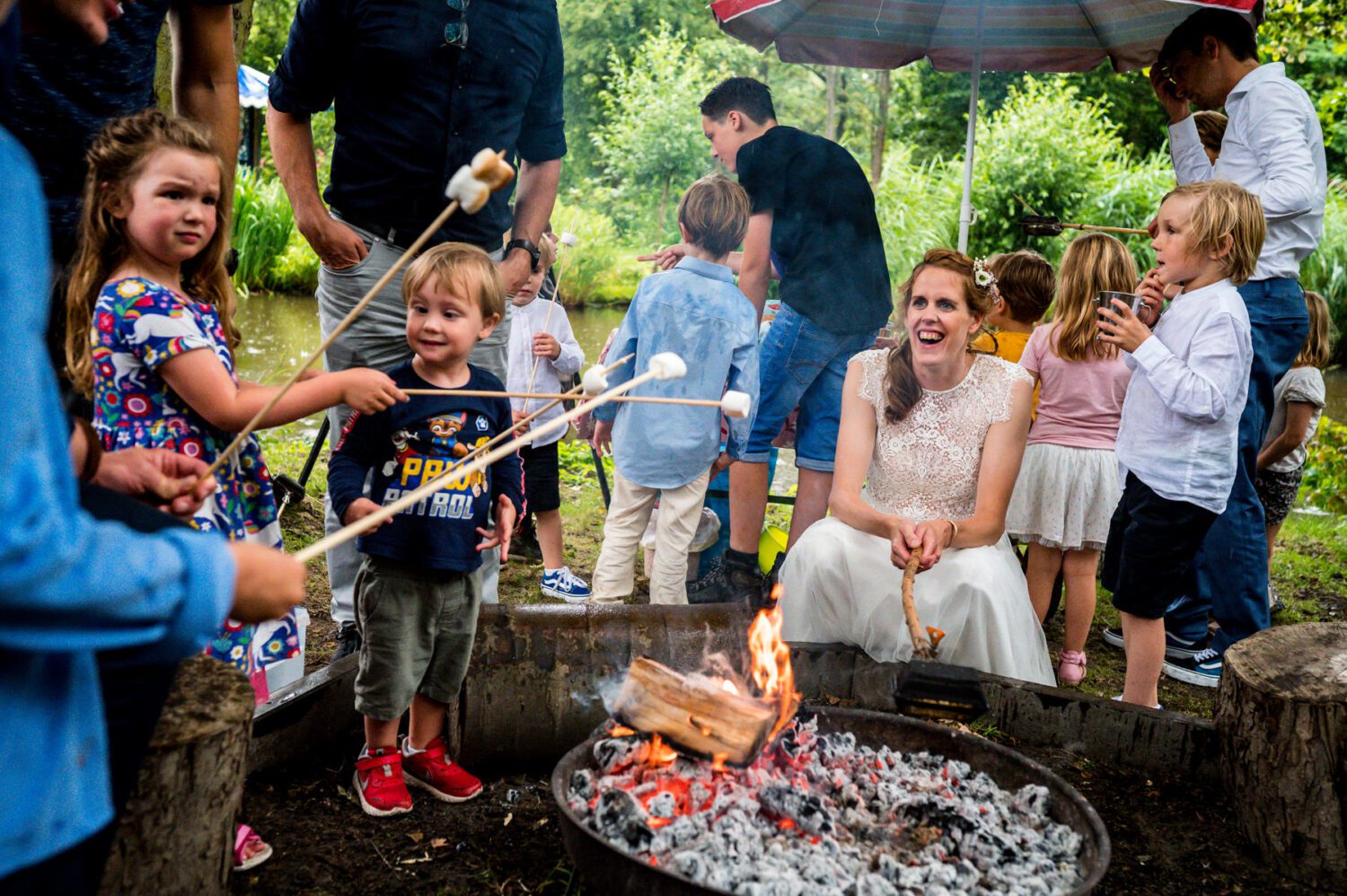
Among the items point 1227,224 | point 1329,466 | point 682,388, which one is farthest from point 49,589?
point 1329,466

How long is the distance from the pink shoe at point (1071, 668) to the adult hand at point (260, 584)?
3.62 metres

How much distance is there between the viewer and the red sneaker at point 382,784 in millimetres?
2703

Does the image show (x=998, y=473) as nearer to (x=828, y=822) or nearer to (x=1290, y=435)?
(x=828, y=822)

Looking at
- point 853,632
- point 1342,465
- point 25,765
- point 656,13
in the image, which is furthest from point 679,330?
point 656,13

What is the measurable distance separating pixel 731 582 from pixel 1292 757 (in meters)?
2.50

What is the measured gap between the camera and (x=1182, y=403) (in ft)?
11.2

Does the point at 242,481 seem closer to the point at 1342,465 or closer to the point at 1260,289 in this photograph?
the point at 1260,289

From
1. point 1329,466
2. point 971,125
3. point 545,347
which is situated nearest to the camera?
point 545,347

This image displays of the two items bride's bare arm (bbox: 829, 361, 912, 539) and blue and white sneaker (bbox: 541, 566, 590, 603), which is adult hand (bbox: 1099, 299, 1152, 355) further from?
blue and white sneaker (bbox: 541, 566, 590, 603)

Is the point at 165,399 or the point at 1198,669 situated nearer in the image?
the point at 165,399

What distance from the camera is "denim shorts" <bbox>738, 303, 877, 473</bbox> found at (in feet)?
16.0

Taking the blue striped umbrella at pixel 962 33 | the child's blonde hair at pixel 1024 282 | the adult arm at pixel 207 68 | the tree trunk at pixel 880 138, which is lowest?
the child's blonde hair at pixel 1024 282

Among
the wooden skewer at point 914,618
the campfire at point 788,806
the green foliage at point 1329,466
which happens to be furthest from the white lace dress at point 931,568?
the green foliage at point 1329,466

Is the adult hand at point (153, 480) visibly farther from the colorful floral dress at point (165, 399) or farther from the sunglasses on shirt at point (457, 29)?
the sunglasses on shirt at point (457, 29)
